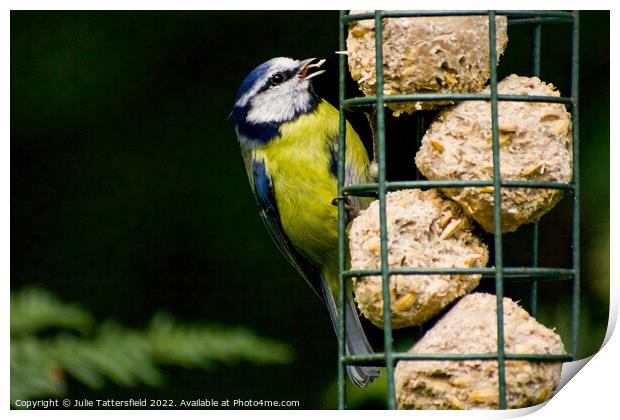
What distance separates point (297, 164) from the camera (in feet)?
13.6

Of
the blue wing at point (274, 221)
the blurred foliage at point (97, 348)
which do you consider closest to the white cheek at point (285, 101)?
the blue wing at point (274, 221)

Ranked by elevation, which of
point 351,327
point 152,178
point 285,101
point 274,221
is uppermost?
point 285,101

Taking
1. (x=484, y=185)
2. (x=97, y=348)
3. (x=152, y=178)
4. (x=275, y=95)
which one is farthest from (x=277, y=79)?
(x=484, y=185)

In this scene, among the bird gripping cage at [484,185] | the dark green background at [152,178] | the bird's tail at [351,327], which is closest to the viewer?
the bird gripping cage at [484,185]

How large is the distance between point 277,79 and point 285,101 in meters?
0.09

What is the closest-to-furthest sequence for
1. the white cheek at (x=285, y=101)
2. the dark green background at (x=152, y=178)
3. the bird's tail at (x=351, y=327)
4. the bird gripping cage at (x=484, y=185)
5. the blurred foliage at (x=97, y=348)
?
the bird gripping cage at (x=484, y=185) → the blurred foliage at (x=97, y=348) → the bird's tail at (x=351, y=327) → the white cheek at (x=285, y=101) → the dark green background at (x=152, y=178)

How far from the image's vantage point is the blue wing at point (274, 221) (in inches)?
167

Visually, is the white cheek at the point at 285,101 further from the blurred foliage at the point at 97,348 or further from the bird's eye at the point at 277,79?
the blurred foliage at the point at 97,348

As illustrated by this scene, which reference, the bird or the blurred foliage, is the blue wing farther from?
the blurred foliage

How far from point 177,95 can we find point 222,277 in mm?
850

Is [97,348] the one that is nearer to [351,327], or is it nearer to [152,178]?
[351,327]

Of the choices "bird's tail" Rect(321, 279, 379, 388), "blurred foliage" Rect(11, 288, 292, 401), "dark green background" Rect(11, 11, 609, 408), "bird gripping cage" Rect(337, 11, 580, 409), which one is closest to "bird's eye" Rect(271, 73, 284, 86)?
"dark green background" Rect(11, 11, 609, 408)

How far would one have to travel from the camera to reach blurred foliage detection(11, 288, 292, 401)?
122 inches

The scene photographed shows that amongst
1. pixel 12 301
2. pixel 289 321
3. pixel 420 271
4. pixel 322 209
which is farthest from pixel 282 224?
pixel 420 271
